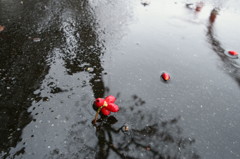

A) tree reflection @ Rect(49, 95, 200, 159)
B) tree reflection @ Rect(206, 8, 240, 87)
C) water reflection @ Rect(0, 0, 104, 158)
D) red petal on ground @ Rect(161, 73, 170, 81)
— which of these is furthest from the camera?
tree reflection @ Rect(206, 8, 240, 87)

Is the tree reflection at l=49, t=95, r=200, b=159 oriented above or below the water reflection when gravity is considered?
below

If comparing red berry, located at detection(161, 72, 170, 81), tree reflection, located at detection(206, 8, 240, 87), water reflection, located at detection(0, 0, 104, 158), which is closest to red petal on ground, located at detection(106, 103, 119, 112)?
water reflection, located at detection(0, 0, 104, 158)

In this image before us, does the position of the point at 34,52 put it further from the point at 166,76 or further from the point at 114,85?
the point at 166,76

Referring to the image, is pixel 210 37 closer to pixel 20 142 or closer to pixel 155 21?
pixel 155 21

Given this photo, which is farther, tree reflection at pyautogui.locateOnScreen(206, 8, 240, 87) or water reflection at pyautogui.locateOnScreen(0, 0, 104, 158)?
tree reflection at pyautogui.locateOnScreen(206, 8, 240, 87)

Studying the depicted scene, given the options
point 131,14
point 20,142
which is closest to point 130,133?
point 20,142

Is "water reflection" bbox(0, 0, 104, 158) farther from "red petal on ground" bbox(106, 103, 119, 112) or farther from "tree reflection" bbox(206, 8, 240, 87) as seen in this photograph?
"tree reflection" bbox(206, 8, 240, 87)

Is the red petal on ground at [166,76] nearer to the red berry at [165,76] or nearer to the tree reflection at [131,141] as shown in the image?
the red berry at [165,76]

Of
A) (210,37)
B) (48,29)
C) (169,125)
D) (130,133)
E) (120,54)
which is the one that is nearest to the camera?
(130,133)
